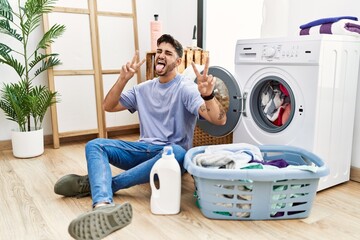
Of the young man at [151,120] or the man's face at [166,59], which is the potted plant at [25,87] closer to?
the young man at [151,120]

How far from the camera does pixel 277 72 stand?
192 centimetres

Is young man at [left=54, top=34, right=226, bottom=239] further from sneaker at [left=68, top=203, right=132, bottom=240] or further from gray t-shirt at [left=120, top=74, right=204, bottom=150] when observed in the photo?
sneaker at [left=68, top=203, right=132, bottom=240]

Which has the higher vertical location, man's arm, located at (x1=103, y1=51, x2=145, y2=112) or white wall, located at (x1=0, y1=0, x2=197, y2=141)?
white wall, located at (x1=0, y1=0, x2=197, y2=141)

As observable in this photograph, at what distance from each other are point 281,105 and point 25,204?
1.55 metres

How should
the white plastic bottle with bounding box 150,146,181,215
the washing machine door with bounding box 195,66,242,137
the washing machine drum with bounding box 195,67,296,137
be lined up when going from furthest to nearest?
the washing machine door with bounding box 195,66,242,137 → the washing machine drum with bounding box 195,67,296,137 → the white plastic bottle with bounding box 150,146,181,215

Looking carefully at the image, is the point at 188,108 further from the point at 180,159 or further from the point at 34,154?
the point at 34,154

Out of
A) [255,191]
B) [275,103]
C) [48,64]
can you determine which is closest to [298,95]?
[275,103]

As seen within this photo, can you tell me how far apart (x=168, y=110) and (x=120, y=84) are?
12.1 inches

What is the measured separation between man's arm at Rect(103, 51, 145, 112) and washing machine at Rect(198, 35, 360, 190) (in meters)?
0.68

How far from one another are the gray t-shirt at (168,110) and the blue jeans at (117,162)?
0.10 metres

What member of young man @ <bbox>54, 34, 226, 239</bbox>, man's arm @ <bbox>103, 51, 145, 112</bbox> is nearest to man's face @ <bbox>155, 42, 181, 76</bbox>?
young man @ <bbox>54, 34, 226, 239</bbox>

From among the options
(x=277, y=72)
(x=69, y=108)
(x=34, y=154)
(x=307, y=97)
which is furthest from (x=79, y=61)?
(x=307, y=97)

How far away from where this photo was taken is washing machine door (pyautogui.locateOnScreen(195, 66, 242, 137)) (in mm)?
2166

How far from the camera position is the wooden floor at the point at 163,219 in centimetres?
146
